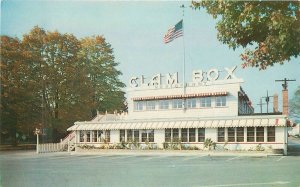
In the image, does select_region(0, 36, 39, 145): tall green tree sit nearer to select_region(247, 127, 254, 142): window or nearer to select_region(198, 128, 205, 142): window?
select_region(198, 128, 205, 142): window

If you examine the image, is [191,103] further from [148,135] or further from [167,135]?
[148,135]

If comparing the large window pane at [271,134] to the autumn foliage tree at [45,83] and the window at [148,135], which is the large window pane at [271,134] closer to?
the window at [148,135]

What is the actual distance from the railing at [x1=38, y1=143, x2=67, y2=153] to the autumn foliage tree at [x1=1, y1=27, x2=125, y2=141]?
282 cm

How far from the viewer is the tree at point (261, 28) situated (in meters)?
7.87

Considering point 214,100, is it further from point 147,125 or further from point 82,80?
point 82,80

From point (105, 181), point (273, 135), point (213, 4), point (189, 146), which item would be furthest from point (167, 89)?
point (213, 4)

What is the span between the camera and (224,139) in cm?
2586

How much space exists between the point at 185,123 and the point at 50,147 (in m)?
11.8

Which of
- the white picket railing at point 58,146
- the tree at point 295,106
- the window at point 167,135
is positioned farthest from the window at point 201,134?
the white picket railing at point 58,146

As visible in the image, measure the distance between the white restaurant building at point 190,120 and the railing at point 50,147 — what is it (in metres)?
1.43

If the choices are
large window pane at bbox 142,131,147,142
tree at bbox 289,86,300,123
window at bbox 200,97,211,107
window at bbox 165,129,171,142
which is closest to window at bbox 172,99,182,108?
window at bbox 200,97,211,107

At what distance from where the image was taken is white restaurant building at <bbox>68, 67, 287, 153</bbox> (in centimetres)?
2488

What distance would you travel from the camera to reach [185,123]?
27.1 m

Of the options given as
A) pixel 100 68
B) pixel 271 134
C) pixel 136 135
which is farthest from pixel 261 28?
pixel 100 68
